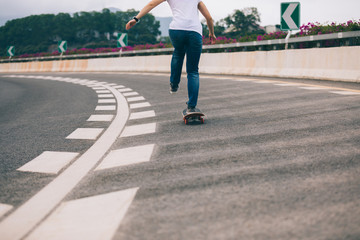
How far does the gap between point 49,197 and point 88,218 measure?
0.60m

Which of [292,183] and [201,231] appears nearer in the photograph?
[201,231]

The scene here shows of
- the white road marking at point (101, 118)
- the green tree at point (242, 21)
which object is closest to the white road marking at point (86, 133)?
the white road marking at point (101, 118)

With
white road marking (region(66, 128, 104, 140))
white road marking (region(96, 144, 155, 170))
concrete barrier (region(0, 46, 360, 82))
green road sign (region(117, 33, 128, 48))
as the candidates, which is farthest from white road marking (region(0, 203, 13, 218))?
green road sign (region(117, 33, 128, 48))

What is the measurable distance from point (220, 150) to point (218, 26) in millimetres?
138387

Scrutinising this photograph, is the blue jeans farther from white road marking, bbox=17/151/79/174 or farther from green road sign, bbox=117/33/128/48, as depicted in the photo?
green road sign, bbox=117/33/128/48

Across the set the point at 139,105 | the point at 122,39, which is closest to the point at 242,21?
the point at 122,39

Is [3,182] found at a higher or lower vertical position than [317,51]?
lower

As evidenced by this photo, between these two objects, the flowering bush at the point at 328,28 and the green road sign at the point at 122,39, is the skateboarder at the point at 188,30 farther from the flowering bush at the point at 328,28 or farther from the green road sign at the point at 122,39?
the green road sign at the point at 122,39

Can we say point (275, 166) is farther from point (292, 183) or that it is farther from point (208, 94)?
point (208, 94)

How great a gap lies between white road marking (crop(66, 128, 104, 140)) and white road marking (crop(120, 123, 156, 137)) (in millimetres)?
350

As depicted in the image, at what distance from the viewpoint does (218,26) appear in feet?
455

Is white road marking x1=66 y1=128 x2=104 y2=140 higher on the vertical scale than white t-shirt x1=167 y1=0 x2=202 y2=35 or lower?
lower

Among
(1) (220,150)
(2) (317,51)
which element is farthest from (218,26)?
(1) (220,150)

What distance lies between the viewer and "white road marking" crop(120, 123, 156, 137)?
212 inches
